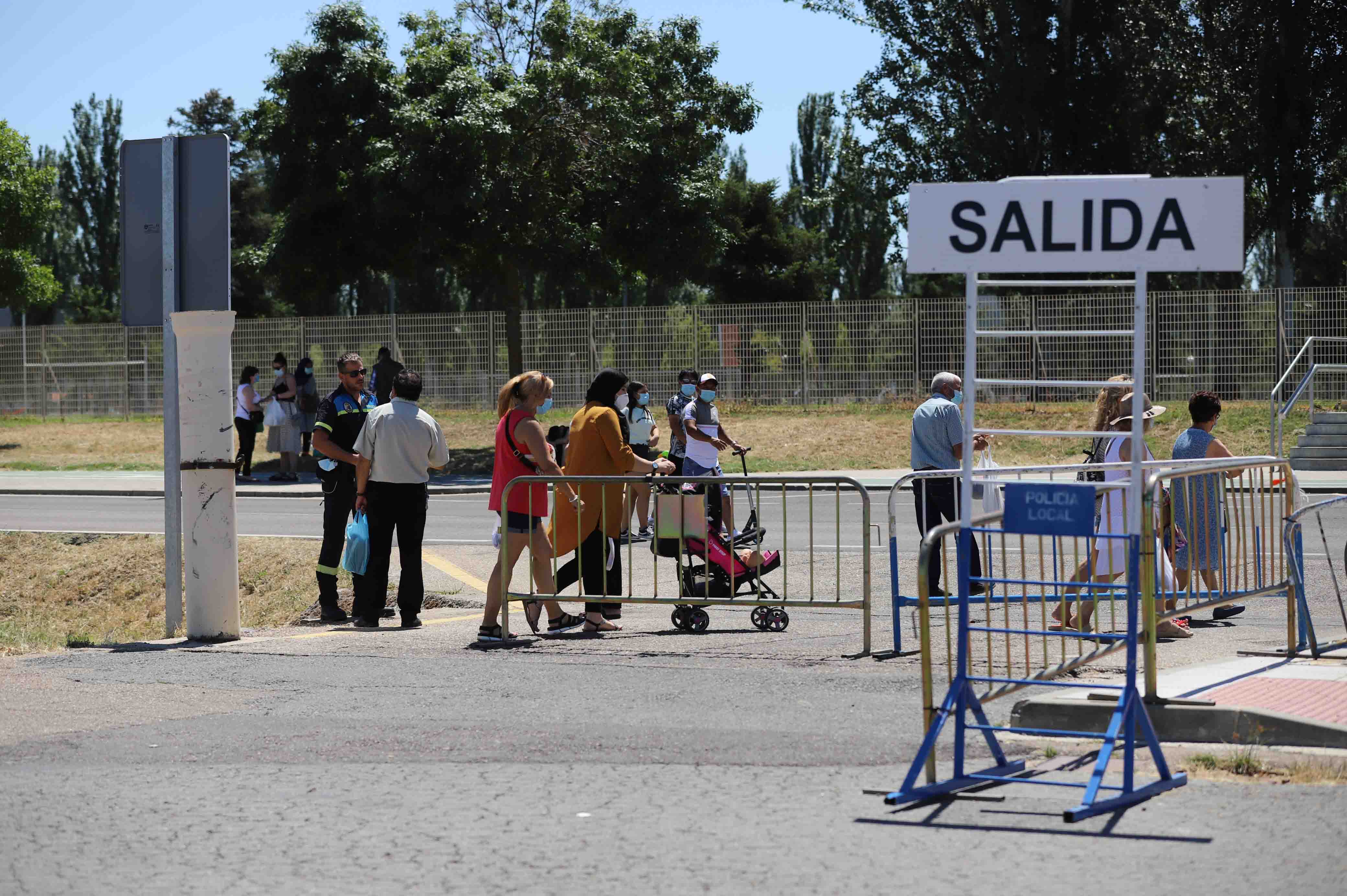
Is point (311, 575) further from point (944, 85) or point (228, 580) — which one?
point (944, 85)

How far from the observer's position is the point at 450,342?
34.3 metres

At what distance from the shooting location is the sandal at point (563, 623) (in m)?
10.5

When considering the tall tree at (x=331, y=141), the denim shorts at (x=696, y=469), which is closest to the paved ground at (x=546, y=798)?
the denim shorts at (x=696, y=469)

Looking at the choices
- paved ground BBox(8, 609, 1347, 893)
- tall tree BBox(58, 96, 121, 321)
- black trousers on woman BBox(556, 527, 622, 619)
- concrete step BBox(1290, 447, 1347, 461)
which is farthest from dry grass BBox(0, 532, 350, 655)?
tall tree BBox(58, 96, 121, 321)

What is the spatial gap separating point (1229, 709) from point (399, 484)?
5.98m

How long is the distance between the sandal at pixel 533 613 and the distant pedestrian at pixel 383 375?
13.1 m

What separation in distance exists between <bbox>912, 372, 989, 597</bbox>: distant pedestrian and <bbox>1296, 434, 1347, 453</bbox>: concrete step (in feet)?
53.1

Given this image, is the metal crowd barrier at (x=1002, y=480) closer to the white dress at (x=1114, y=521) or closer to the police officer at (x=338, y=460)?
the white dress at (x=1114, y=521)

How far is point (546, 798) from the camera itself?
19.1ft

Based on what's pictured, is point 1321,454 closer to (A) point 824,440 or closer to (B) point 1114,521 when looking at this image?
(A) point 824,440

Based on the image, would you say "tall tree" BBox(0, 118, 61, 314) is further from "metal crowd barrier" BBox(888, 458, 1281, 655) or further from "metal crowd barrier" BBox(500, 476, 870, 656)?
"metal crowd barrier" BBox(888, 458, 1281, 655)

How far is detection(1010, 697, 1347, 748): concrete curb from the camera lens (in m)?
6.53

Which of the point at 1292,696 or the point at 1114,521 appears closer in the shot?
the point at 1292,696

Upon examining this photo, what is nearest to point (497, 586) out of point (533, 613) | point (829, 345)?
point (533, 613)
